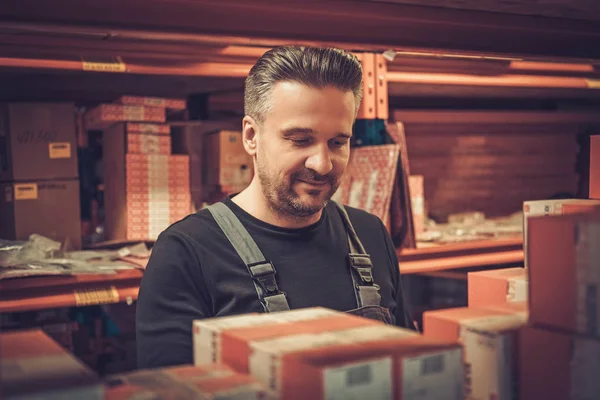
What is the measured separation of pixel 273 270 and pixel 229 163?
4.31ft

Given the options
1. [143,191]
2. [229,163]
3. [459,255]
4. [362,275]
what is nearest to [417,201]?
[459,255]

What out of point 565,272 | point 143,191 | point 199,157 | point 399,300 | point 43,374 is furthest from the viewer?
point 199,157

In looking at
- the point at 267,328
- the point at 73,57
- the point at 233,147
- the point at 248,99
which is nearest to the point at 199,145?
the point at 233,147

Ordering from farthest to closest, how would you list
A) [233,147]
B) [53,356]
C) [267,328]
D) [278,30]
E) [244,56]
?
1. [233,147]
2. [278,30]
3. [244,56]
4. [267,328]
5. [53,356]

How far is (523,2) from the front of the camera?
2256 mm

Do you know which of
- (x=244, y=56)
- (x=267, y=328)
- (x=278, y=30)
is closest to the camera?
(x=267, y=328)

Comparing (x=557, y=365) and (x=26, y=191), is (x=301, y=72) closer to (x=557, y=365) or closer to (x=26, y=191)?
(x=557, y=365)

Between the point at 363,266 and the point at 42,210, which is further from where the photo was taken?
the point at 42,210

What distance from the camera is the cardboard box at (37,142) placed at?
8.57 feet

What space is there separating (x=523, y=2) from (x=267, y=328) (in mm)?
1701

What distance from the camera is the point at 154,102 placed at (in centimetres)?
277

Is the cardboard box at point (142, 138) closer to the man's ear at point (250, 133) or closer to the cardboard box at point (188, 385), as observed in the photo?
the man's ear at point (250, 133)

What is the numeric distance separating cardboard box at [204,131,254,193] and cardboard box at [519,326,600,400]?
2.06 metres

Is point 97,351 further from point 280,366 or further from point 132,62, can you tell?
point 280,366
